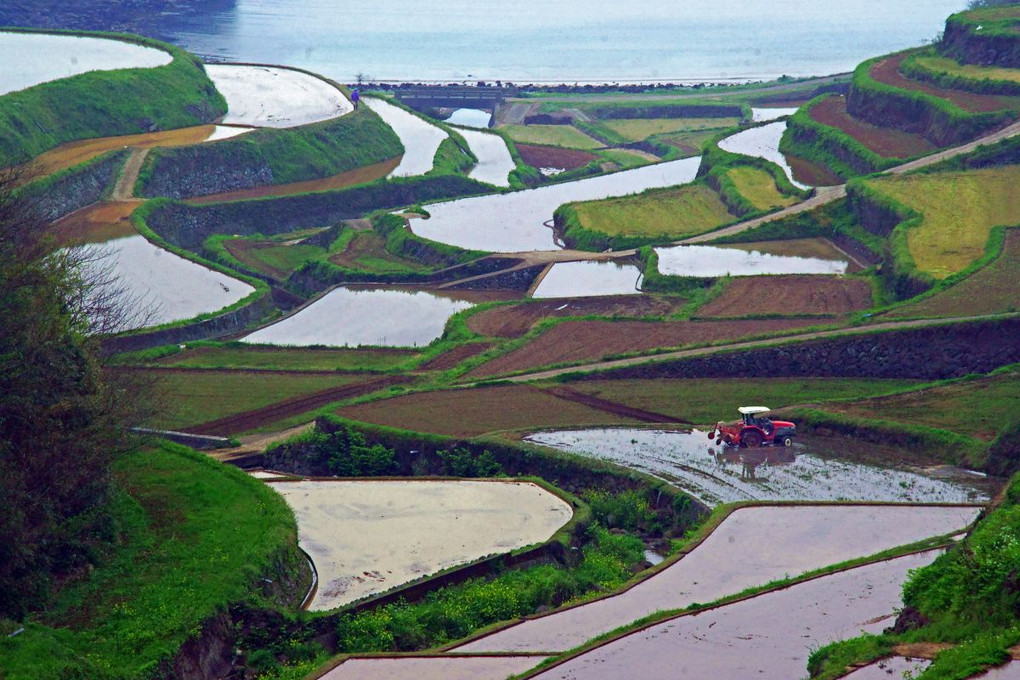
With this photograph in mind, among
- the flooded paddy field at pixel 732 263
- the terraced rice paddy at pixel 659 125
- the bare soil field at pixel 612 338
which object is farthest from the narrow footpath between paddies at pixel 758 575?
the terraced rice paddy at pixel 659 125

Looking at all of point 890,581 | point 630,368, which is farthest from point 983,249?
point 890,581

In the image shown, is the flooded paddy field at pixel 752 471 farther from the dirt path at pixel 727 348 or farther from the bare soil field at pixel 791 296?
the bare soil field at pixel 791 296

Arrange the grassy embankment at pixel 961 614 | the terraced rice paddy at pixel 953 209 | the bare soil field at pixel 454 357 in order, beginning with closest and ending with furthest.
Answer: the grassy embankment at pixel 961 614
the bare soil field at pixel 454 357
the terraced rice paddy at pixel 953 209

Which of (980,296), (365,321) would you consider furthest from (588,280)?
(980,296)

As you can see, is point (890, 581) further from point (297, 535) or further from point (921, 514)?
point (297, 535)

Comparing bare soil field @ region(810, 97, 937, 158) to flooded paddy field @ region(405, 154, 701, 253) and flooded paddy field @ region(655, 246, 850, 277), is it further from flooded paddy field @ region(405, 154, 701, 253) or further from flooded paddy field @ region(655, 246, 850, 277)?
flooded paddy field @ region(655, 246, 850, 277)

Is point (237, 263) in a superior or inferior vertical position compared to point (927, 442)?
inferior

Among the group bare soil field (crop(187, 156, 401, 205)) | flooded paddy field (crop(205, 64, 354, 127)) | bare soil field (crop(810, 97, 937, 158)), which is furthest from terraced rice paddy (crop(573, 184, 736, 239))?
flooded paddy field (crop(205, 64, 354, 127))
